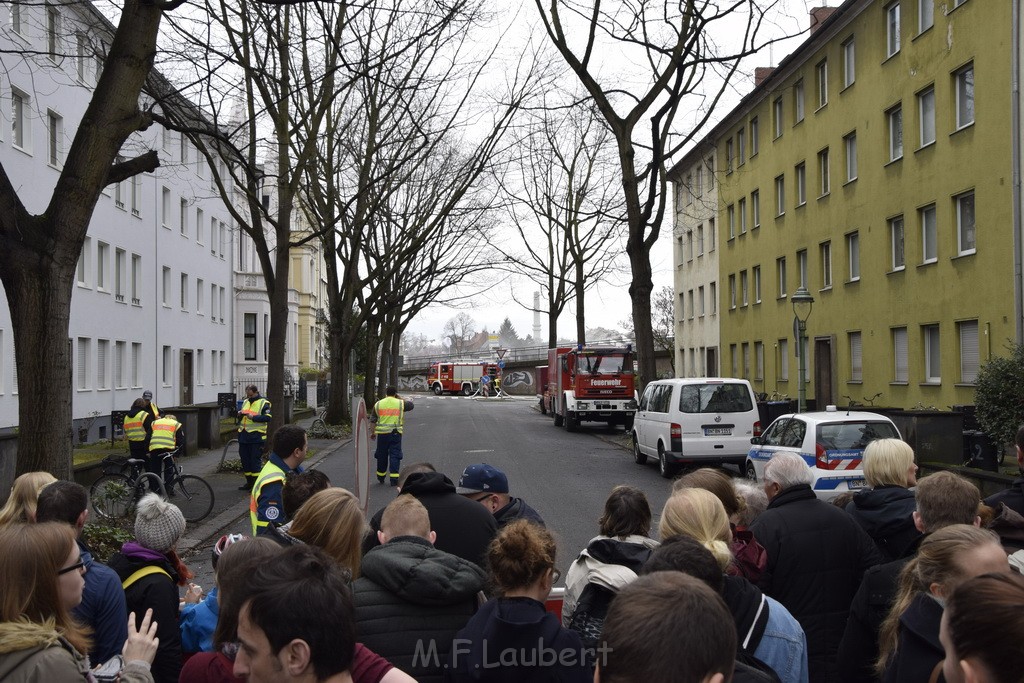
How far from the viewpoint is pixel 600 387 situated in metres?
34.2

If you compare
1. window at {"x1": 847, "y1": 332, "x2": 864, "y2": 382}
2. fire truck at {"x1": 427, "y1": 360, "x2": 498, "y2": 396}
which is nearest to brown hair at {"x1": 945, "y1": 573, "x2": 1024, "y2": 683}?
window at {"x1": 847, "y1": 332, "x2": 864, "y2": 382}

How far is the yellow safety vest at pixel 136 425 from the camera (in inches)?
657

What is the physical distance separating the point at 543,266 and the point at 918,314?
22733 mm

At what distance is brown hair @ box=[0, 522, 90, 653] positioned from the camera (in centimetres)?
316

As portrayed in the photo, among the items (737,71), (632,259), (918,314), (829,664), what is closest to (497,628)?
(829,664)

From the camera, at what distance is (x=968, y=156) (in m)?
25.5

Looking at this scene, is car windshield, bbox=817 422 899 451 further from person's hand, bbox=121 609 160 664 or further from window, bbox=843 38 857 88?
window, bbox=843 38 857 88

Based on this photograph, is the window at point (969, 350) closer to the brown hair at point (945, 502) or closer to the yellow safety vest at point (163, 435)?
the yellow safety vest at point (163, 435)

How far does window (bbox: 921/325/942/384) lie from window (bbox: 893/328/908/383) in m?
1.25

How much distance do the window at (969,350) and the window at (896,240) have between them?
4.16 m

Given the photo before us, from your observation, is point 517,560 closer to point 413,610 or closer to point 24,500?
point 413,610

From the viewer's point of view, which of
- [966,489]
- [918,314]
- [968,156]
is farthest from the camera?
[918,314]

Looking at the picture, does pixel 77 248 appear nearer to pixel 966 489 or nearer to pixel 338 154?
pixel 966 489

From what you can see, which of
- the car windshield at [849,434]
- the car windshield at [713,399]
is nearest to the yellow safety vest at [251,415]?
the car windshield at [713,399]
